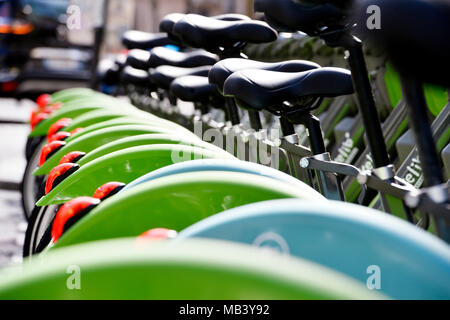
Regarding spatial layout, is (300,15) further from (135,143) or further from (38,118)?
(38,118)

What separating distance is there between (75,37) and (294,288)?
2612 centimetres

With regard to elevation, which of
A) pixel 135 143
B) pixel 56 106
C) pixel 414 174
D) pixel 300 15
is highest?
pixel 300 15

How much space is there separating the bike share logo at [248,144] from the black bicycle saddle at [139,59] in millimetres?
1791

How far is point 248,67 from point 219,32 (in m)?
0.75


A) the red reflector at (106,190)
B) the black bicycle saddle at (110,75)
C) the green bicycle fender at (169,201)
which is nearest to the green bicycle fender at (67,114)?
the red reflector at (106,190)

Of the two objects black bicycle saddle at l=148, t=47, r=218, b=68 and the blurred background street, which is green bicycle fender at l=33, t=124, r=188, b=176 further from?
black bicycle saddle at l=148, t=47, r=218, b=68

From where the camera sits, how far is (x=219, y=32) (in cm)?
350

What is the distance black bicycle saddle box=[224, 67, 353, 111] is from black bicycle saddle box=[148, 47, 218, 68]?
260 cm

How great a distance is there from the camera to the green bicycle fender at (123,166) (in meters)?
2.07

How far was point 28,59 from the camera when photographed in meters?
14.3

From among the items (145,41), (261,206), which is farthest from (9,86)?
(261,206)

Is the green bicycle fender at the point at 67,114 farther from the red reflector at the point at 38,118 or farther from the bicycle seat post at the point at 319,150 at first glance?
the bicycle seat post at the point at 319,150

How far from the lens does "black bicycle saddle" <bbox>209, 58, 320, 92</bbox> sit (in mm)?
2684

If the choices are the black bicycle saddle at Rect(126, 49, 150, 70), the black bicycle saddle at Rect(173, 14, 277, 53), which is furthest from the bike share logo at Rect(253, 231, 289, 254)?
the black bicycle saddle at Rect(126, 49, 150, 70)
